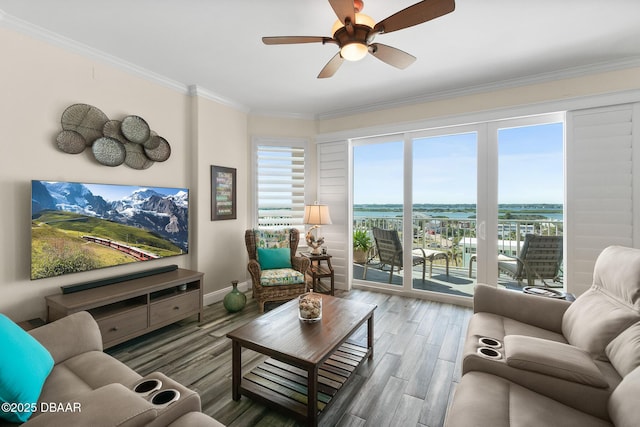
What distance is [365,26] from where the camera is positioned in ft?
5.81

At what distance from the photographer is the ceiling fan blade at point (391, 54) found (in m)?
1.96

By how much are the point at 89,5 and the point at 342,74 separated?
222 cm

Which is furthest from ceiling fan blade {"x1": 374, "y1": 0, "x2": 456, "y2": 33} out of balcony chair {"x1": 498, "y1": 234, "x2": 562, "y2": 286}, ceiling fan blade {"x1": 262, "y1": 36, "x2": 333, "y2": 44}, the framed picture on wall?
balcony chair {"x1": 498, "y1": 234, "x2": 562, "y2": 286}

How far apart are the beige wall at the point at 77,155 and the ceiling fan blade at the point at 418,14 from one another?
263cm

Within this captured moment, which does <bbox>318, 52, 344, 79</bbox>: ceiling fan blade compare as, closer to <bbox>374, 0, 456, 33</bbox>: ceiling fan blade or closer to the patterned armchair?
<bbox>374, 0, 456, 33</bbox>: ceiling fan blade

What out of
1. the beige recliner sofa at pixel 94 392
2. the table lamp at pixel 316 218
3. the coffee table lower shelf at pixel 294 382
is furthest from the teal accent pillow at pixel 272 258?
the beige recliner sofa at pixel 94 392

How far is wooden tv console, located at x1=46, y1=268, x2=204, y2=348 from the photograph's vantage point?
7.38 ft

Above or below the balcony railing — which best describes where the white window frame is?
above

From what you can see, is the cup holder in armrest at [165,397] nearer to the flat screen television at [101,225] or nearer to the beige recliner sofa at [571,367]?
the beige recliner sofa at [571,367]

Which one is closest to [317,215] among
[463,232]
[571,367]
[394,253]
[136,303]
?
[394,253]

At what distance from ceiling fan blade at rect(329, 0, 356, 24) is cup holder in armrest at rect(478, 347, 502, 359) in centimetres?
205

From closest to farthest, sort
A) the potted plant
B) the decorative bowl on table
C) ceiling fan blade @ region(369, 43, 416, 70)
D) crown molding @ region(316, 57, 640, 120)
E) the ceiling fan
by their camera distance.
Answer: the ceiling fan
ceiling fan blade @ region(369, 43, 416, 70)
the decorative bowl on table
crown molding @ region(316, 57, 640, 120)
the potted plant

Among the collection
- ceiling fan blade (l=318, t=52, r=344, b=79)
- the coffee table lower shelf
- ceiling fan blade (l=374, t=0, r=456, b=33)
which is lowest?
the coffee table lower shelf

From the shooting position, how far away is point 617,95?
277 cm
